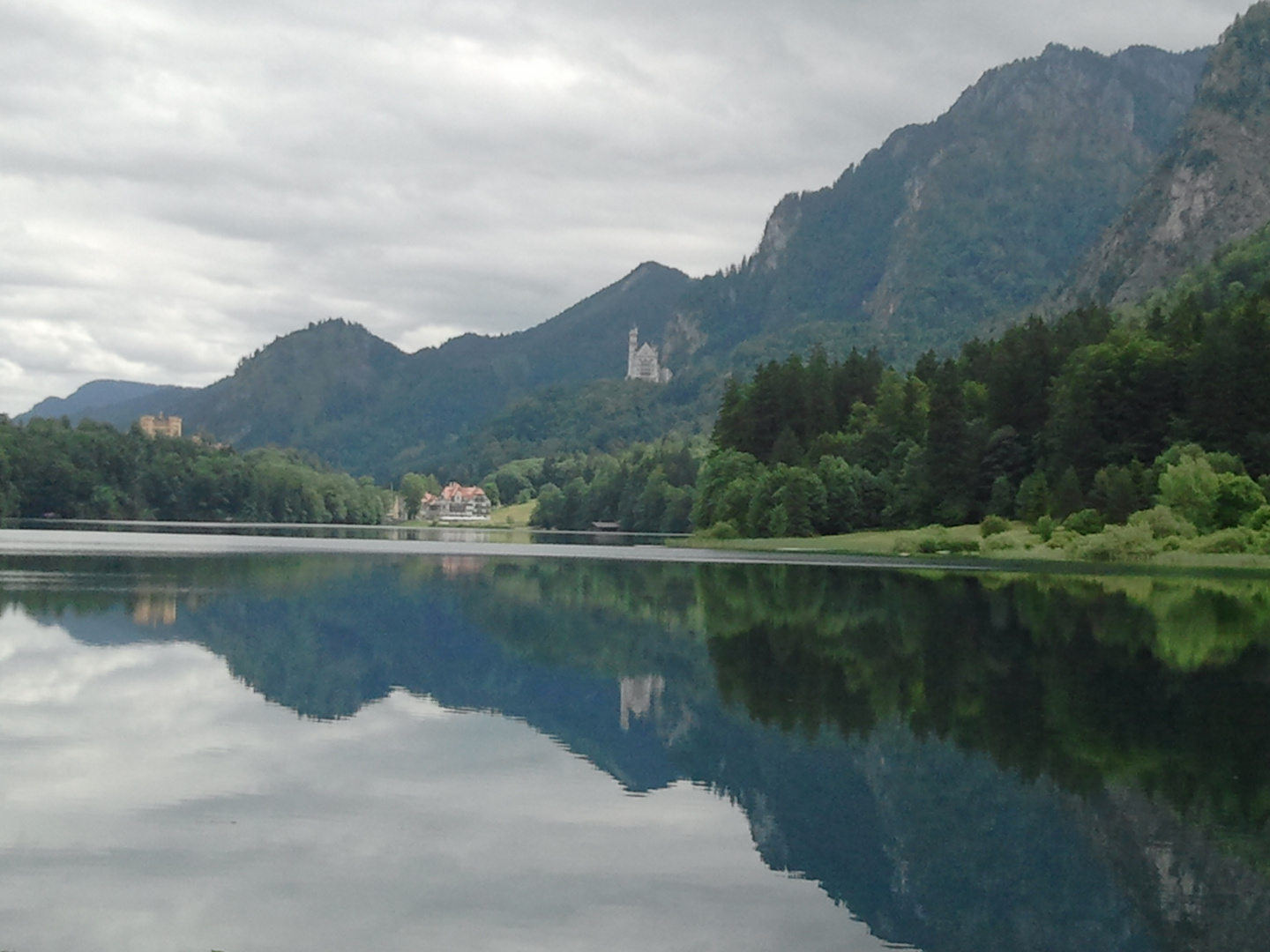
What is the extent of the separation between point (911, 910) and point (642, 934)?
277cm

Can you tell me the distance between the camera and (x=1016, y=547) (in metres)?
104

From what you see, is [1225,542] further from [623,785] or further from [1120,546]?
[623,785]

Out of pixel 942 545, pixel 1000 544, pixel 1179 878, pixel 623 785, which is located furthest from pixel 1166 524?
pixel 1179 878

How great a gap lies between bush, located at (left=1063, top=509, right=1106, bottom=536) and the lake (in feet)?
195

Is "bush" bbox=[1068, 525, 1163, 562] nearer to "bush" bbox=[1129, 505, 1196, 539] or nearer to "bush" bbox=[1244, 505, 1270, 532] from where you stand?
"bush" bbox=[1129, 505, 1196, 539]

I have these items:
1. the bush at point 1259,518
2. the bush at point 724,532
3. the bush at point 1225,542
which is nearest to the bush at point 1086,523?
the bush at point 1225,542

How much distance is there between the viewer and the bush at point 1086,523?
9875 centimetres

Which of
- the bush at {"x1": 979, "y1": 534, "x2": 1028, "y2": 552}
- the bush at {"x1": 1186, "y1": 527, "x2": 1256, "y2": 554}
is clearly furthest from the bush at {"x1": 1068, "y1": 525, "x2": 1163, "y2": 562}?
the bush at {"x1": 979, "y1": 534, "x2": 1028, "y2": 552}

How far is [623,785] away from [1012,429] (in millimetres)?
105120

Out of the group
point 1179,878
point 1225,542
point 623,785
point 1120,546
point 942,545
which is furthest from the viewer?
point 942,545

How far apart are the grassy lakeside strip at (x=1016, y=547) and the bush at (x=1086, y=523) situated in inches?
65.5

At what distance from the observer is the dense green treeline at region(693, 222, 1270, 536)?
105 metres

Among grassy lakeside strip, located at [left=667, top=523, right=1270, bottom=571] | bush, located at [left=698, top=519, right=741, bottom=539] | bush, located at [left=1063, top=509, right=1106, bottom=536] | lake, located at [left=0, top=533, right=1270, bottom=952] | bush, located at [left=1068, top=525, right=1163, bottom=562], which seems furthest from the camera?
bush, located at [left=698, top=519, right=741, bottom=539]

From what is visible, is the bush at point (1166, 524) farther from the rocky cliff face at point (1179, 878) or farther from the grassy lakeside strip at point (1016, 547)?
the rocky cliff face at point (1179, 878)
